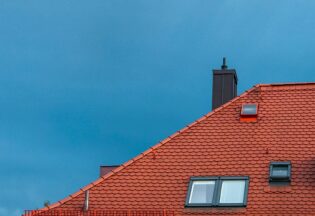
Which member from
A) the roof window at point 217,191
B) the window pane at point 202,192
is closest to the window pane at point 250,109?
the roof window at point 217,191

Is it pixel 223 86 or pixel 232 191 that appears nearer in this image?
pixel 232 191

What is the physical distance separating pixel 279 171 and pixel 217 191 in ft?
6.92

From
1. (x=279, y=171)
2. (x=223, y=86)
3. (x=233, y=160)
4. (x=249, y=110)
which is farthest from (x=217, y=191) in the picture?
(x=223, y=86)

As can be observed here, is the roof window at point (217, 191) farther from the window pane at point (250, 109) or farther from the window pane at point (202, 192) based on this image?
the window pane at point (250, 109)

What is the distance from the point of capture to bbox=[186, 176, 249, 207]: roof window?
32062mm

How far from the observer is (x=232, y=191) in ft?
106

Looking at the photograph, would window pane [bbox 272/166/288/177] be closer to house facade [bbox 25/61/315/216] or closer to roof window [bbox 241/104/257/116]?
house facade [bbox 25/61/315/216]

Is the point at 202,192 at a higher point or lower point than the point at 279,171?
lower

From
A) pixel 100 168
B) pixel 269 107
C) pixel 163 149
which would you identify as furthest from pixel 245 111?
pixel 100 168

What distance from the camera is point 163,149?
34844mm

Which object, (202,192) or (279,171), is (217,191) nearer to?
(202,192)

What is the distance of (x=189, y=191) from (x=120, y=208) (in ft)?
7.49

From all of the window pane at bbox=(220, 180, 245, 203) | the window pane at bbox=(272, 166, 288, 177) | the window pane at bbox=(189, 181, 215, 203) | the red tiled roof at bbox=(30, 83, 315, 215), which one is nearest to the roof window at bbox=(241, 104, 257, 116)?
the red tiled roof at bbox=(30, 83, 315, 215)

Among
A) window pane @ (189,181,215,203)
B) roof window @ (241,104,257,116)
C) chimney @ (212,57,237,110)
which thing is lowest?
window pane @ (189,181,215,203)
